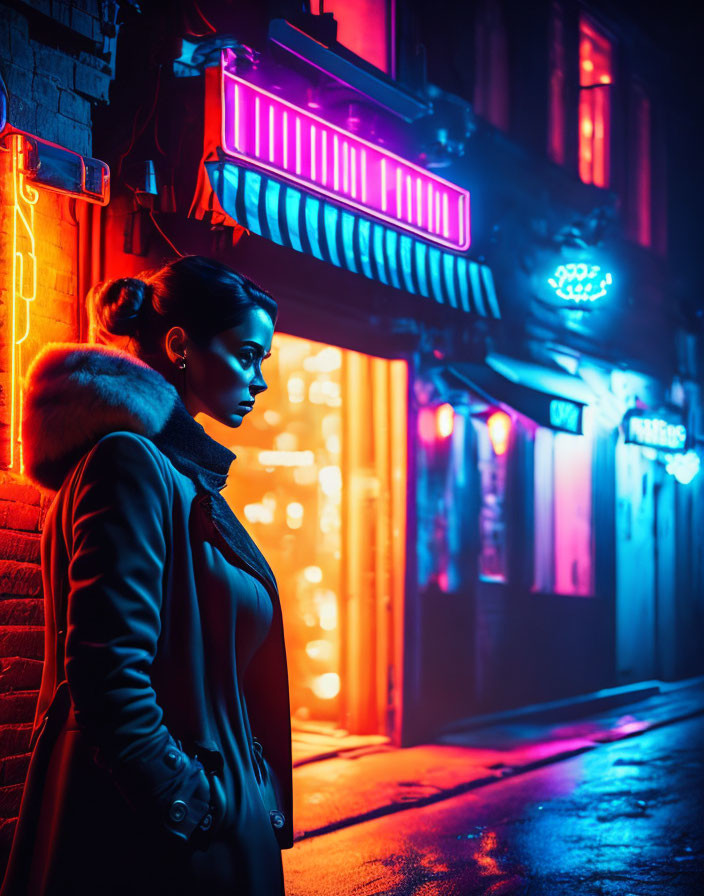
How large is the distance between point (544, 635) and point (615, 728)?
1.52m

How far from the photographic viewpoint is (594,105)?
45.4ft

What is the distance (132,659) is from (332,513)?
25.6 feet

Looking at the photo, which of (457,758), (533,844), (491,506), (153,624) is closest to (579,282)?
(491,506)

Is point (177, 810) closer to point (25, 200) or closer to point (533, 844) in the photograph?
point (25, 200)

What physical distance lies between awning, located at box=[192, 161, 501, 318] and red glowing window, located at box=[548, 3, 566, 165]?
3.95 m

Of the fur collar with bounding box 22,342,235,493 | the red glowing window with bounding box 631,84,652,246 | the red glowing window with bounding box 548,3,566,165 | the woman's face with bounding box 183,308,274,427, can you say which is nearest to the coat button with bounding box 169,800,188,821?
the fur collar with bounding box 22,342,235,493

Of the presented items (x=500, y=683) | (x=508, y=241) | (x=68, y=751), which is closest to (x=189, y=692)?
(x=68, y=751)

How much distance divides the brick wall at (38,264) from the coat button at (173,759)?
10.5 feet

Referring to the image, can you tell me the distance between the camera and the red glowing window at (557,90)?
1256 centimetres

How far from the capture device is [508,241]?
11.2 m

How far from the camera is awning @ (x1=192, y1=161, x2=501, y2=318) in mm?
6758

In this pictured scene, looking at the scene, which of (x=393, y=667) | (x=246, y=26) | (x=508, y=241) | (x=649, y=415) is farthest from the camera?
(x=649, y=415)

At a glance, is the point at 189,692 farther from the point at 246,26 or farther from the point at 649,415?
the point at 649,415

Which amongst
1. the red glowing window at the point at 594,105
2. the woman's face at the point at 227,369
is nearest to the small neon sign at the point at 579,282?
the red glowing window at the point at 594,105
